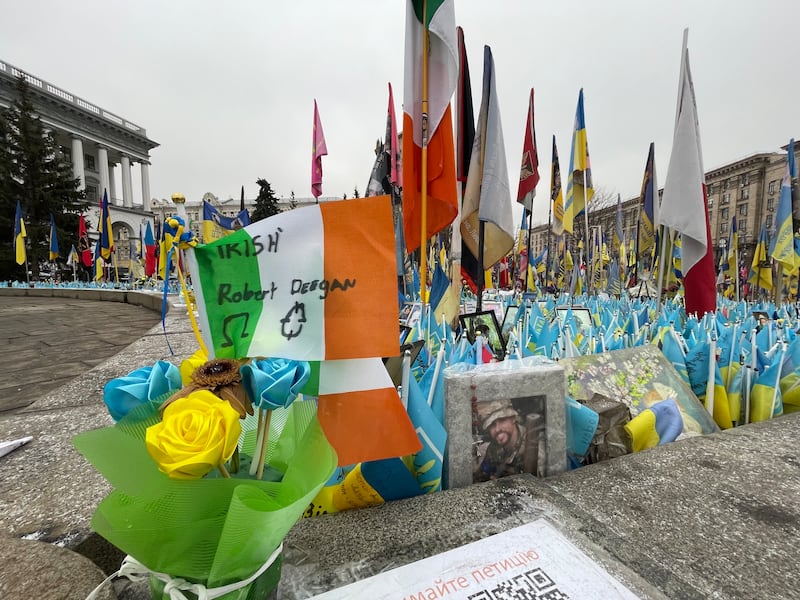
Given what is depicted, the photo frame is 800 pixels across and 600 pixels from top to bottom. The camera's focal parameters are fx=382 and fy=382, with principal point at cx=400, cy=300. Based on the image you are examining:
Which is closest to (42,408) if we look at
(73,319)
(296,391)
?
(296,391)

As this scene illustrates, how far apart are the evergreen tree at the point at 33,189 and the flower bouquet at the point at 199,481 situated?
110ft

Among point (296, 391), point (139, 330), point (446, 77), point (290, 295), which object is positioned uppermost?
point (446, 77)

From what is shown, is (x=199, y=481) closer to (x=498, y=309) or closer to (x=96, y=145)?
(x=498, y=309)

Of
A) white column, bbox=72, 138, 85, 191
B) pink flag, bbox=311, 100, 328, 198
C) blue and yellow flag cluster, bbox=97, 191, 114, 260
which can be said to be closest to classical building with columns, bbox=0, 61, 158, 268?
white column, bbox=72, 138, 85, 191

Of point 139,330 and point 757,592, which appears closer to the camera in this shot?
point 757,592

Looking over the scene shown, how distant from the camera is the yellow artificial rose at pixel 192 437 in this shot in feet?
1.77

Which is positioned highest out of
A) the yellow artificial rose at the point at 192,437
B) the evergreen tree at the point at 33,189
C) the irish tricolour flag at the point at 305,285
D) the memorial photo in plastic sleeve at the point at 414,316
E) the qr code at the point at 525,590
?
the evergreen tree at the point at 33,189

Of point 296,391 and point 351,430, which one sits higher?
point 296,391

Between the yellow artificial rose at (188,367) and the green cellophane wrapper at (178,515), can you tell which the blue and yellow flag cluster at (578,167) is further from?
the green cellophane wrapper at (178,515)

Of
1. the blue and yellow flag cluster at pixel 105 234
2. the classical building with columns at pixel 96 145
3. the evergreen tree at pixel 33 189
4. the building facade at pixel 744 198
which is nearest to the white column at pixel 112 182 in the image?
the classical building with columns at pixel 96 145

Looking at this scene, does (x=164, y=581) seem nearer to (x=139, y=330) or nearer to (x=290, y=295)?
(x=290, y=295)

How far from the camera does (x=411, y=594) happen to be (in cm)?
83

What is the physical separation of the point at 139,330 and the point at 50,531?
6.75 metres

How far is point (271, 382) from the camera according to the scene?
680mm
